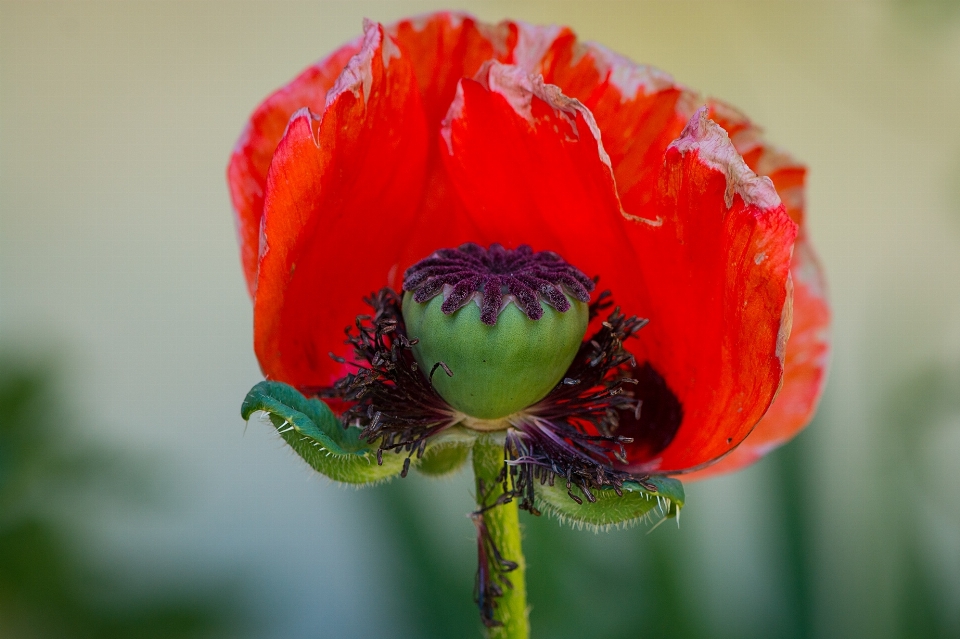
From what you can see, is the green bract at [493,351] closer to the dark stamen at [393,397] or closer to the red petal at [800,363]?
the dark stamen at [393,397]

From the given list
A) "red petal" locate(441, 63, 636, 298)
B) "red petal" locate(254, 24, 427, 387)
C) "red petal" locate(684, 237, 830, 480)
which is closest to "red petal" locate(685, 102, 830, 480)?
"red petal" locate(684, 237, 830, 480)

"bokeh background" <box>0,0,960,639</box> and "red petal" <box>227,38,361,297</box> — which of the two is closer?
"red petal" <box>227,38,361,297</box>

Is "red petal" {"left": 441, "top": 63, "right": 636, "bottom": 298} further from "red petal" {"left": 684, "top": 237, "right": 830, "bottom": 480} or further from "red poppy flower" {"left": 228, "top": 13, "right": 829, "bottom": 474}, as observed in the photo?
"red petal" {"left": 684, "top": 237, "right": 830, "bottom": 480}

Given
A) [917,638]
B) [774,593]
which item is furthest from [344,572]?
[917,638]

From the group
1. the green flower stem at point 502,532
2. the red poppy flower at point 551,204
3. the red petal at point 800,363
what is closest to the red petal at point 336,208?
the red poppy flower at point 551,204

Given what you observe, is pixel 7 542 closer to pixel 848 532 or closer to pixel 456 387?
pixel 456 387

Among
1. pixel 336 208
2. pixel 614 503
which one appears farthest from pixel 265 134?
pixel 614 503
